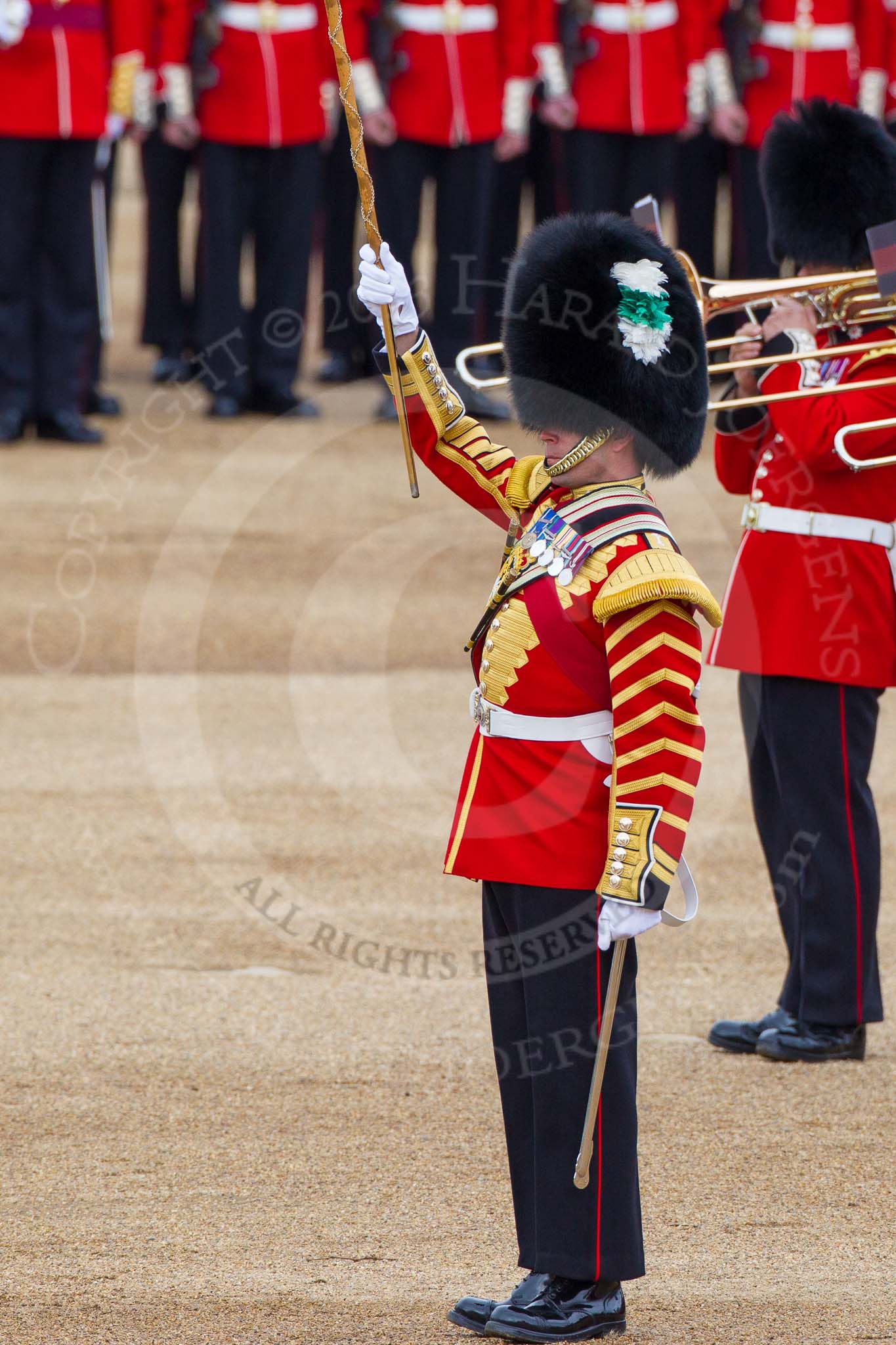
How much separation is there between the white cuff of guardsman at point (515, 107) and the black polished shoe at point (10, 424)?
1.99 metres

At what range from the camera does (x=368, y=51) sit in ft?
24.0

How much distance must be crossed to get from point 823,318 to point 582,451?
1.10 m

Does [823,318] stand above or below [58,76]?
below

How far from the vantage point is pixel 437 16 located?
7289 millimetres

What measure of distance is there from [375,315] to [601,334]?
0.33 m

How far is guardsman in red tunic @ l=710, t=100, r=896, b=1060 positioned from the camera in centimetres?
354

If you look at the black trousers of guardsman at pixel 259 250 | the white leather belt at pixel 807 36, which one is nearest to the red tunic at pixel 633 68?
the white leather belt at pixel 807 36

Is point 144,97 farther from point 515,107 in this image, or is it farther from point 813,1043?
point 813,1043

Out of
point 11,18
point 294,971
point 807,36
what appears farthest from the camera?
point 807,36

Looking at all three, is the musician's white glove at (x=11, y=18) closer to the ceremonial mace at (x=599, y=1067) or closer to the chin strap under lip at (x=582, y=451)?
the chin strap under lip at (x=582, y=451)

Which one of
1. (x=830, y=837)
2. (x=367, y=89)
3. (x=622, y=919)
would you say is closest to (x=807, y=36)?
(x=367, y=89)

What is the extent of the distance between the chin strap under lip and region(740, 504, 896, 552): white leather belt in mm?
1024

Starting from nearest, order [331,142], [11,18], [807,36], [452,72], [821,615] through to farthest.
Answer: [821,615] → [11,18] → [452,72] → [807,36] → [331,142]

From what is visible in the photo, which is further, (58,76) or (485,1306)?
(58,76)
